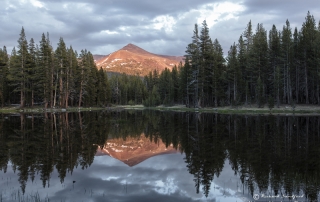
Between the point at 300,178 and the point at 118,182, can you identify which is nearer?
the point at 300,178

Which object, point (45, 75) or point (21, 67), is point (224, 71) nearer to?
point (45, 75)

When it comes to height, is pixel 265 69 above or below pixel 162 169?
above

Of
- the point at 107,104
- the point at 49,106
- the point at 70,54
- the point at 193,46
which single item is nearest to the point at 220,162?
the point at 193,46

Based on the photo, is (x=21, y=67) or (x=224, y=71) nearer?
(x=21, y=67)

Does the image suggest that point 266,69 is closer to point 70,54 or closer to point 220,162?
point 70,54

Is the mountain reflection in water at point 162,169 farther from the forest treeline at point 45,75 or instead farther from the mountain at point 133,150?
the forest treeline at point 45,75

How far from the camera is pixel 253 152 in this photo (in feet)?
50.0

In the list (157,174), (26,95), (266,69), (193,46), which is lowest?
(157,174)

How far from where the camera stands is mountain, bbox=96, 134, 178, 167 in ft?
51.8

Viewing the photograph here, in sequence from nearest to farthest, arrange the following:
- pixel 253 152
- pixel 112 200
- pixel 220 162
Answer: pixel 112 200, pixel 220 162, pixel 253 152

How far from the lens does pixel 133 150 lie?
1773 cm

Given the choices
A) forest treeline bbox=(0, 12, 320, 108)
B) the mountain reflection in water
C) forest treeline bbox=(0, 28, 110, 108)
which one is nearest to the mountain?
the mountain reflection in water

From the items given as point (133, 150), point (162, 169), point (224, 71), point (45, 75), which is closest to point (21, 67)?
point (45, 75)

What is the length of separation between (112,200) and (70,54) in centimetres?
7200
